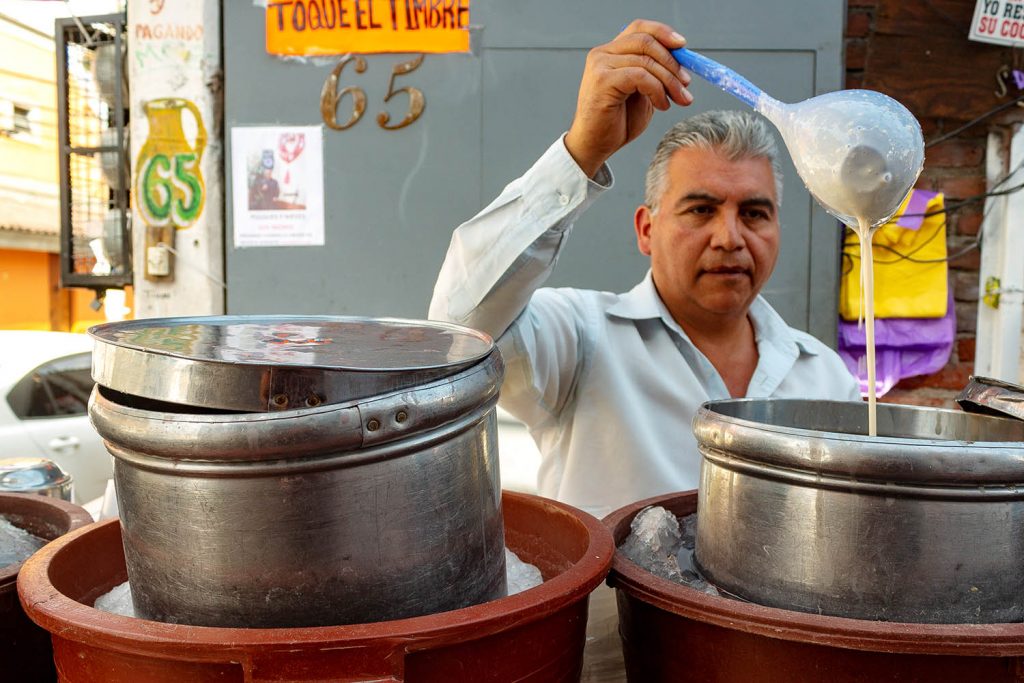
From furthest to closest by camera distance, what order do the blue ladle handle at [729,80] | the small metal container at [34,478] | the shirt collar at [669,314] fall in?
1. the shirt collar at [669,314]
2. the small metal container at [34,478]
3. the blue ladle handle at [729,80]

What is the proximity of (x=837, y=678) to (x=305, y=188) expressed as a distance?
3.19m

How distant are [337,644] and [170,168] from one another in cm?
345

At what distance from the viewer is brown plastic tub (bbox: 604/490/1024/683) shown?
2.29 ft

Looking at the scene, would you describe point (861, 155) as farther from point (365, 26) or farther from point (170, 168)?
point (170, 168)

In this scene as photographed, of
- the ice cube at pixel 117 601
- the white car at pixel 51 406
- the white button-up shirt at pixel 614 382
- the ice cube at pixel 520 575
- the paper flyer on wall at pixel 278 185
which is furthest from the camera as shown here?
the white car at pixel 51 406

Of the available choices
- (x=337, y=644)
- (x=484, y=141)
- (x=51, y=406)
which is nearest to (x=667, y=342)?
(x=337, y=644)

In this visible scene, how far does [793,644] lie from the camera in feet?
2.44

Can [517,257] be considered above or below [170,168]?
below

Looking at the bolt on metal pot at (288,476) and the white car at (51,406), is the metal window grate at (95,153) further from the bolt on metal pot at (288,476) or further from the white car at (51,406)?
the bolt on metal pot at (288,476)

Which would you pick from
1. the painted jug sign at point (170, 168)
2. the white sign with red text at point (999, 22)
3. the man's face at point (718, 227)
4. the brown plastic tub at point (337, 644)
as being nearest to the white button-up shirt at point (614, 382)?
the man's face at point (718, 227)

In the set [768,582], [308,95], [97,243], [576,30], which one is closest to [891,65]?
[576,30]

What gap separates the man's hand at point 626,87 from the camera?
47.0 inches

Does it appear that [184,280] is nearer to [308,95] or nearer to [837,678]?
[308,95]

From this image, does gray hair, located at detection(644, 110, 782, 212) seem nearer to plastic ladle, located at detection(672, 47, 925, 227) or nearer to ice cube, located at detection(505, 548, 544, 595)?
plastic ladle, located at detection(672, 47, 925, 227)
